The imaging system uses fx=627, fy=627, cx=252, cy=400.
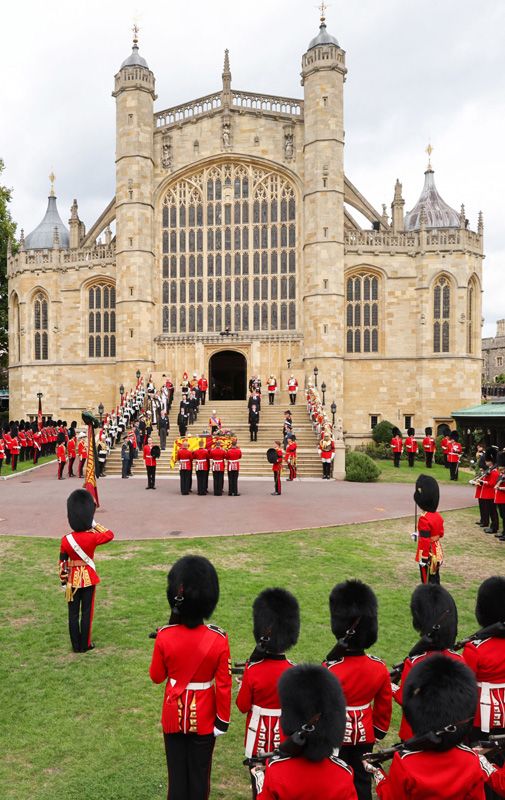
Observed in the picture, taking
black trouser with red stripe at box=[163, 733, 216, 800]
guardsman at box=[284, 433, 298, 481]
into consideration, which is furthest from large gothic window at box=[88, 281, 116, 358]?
black trouser with red stripe at box=[163, 733, 216, 800]

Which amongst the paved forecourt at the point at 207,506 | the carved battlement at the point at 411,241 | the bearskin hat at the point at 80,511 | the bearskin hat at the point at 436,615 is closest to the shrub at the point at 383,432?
the carved battlement at the point at 411,241

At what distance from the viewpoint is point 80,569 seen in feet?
24.6

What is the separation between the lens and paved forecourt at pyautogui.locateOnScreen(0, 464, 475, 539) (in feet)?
47.1

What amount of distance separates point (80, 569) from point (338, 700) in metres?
4.95

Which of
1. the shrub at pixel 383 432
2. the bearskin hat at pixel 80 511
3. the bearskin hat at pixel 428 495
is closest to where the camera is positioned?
the bearskin hat at pixel 80 511

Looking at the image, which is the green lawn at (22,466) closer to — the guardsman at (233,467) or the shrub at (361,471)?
the guardsman at (233,467)

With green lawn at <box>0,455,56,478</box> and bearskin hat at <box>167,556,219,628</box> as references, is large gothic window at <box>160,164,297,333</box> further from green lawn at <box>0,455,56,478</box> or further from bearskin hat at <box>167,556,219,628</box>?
bearskin hat at <box>167,556,219,628</box>

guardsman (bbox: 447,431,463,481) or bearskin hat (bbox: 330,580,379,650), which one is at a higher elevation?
bearskin hat (bbox: 330,580,379,650)

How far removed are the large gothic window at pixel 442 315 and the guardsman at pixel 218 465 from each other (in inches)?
868

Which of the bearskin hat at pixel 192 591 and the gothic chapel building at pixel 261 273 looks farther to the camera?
the gothic chapel building at pixel 261 273

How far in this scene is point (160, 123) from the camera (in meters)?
38.8

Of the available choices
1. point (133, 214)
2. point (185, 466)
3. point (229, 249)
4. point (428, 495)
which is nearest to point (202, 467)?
point (185, 466)

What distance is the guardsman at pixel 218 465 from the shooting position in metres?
19.3

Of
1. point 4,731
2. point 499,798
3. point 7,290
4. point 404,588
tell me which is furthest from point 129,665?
point 7,290
